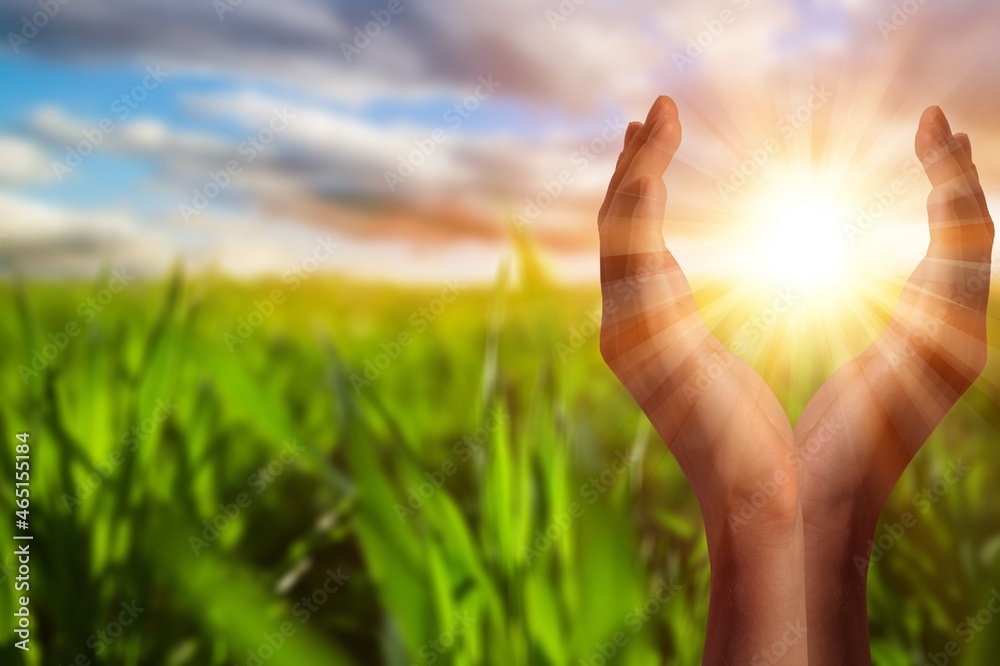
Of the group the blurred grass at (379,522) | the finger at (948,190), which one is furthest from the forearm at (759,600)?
the finger at (948,190)

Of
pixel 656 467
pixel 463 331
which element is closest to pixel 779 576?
pixel 656 467

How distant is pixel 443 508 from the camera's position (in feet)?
1.76

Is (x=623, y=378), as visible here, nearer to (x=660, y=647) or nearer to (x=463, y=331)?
(x=660, y=647)

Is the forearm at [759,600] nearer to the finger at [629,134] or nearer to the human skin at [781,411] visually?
the human skin at [781,411]

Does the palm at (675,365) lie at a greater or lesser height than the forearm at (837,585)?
greater

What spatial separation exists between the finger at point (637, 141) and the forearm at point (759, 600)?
23cm

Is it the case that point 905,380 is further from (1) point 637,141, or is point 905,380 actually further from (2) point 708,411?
(1) point 637,141

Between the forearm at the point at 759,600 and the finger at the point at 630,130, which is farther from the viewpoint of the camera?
the finger at the point at 630,130

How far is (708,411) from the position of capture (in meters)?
0.44

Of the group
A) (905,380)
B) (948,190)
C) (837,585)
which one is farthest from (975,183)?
(837,585)

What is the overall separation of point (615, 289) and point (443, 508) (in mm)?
210

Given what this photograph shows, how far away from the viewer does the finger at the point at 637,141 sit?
0.50 m

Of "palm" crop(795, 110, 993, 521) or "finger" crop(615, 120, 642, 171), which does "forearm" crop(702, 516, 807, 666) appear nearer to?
"palm" crop(795, 110, 993, 521)

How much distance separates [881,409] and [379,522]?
337 millimetres
